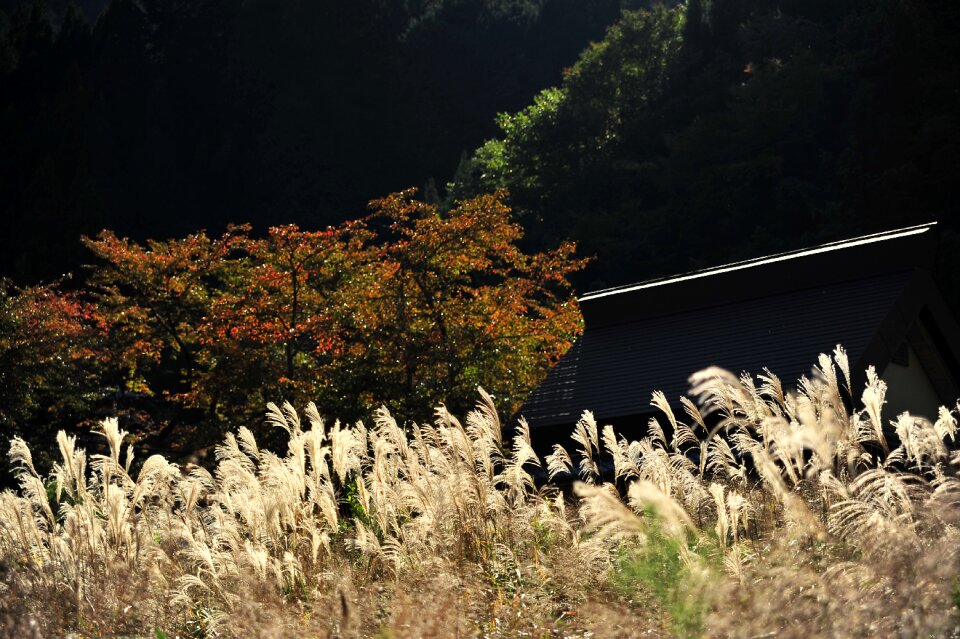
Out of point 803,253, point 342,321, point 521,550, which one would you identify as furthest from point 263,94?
point 521,550

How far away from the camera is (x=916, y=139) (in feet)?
84.0

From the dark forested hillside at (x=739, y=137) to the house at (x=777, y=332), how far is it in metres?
10.6

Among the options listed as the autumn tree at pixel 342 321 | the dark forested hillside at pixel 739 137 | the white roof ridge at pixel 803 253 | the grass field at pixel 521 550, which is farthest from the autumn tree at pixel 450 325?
the dark forested hillside at pixel 739 137

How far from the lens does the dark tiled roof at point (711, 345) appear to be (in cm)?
1109

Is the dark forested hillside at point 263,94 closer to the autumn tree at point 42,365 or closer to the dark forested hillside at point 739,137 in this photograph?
the dark forested hillside at point 739,137

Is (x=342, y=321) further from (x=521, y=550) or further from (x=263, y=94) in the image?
(x=263, y=94)

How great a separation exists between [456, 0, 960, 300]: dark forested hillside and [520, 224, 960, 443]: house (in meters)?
10.6

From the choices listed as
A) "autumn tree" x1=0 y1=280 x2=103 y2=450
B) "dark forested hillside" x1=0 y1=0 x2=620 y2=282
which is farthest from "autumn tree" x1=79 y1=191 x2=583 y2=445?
"dark forested hillside" x1=0 y1=0 x2=620 y2=282

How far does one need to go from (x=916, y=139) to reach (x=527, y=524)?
22585mm

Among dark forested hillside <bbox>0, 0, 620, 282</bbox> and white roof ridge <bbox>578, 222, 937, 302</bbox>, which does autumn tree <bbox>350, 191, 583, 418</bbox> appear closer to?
white roof ridge <bbox>578, 222, 937, 302</bbox>

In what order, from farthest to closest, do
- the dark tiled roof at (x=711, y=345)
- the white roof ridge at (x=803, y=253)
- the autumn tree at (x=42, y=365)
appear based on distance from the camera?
the autumn tree at (x=42, y=365), the white roof ridge at (x=803, y=253), the dark tiled roof at (x=711, y=345)

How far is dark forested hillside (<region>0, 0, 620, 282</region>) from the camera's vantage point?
36750mm

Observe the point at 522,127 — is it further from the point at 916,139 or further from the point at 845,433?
the point at 845,433

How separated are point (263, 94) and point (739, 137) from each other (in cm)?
2155
